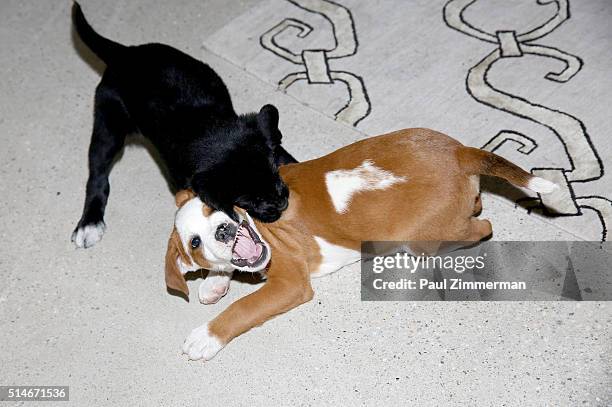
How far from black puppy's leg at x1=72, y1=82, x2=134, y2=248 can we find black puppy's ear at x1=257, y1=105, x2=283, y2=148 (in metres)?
0.66

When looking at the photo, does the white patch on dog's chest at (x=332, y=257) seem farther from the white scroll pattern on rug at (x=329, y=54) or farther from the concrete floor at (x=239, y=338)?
the white scroll pattern on rug at (x=329, y=54)

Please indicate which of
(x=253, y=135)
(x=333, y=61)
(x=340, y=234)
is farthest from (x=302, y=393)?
(x=333, y=61)

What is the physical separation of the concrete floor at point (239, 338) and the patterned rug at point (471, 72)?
11 cm

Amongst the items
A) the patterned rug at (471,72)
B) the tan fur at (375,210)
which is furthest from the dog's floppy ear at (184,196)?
the patterned rug at (471,72)

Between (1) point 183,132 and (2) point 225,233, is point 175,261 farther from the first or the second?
(1) point 183,132

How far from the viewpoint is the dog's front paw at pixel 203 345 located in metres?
2.19

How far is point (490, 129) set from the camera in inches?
104

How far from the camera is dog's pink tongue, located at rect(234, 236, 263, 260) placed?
217 cm

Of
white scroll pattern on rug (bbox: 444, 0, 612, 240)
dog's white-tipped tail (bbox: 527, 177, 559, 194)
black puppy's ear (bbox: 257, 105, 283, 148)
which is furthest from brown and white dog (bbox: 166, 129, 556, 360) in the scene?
white scroll pattern on rug (bbox: 444, 0, 612, 240)

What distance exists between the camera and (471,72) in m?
2.83

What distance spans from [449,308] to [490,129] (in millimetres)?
735

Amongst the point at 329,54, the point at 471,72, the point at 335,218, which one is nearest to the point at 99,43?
the point at 329,54

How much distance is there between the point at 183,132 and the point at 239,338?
665mm

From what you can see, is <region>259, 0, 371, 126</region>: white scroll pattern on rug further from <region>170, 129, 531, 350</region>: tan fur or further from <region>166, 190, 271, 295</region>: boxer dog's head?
<region>166, 190, 271, 295</region>: boxer dog's head
